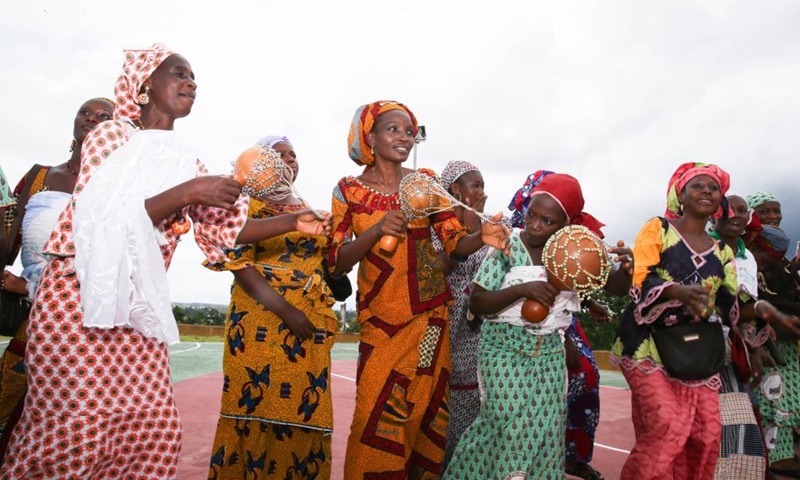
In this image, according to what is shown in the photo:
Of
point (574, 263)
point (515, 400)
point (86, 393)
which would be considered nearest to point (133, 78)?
point (86, 393)

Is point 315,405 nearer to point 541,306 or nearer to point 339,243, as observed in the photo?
point 339,243

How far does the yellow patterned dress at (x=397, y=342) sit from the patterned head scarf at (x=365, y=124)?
22cm

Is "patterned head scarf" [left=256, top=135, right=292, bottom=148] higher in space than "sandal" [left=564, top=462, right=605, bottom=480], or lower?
higher

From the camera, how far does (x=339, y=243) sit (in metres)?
3.60

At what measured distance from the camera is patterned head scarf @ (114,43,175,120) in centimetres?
271

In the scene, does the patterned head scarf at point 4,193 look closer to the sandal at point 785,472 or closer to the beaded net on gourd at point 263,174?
the beaded net on gourd at point 263,174

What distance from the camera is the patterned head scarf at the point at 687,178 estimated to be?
4184 millimetres

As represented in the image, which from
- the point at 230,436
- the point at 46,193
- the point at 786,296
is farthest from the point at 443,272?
the point at 786,296

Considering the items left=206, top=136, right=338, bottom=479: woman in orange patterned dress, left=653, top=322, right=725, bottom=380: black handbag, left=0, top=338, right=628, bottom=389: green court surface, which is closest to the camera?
left=206, top=136, right=338, bottom=479: woman in orange patterned dress

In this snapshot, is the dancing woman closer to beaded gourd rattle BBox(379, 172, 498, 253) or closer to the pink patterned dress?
the pink patterned dress

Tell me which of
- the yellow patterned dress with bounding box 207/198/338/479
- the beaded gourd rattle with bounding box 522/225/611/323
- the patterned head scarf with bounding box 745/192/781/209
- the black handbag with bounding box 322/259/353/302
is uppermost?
the patterned head scarf with bounding box 745/192/781/209

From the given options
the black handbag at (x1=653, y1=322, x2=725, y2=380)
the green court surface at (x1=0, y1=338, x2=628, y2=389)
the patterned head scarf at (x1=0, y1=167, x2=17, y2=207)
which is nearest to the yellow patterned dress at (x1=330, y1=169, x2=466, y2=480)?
the black handbag at (x1=653, y1=322, x2=725, y2=380)

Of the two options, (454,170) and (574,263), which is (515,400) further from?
(454,170)

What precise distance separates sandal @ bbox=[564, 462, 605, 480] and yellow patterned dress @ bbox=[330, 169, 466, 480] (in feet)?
4.89
